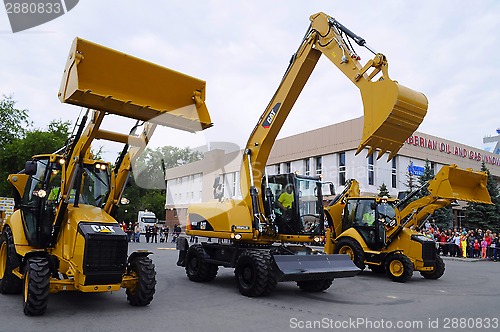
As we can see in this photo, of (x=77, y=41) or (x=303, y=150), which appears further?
(x=303, y=150)

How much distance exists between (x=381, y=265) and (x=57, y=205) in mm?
9852

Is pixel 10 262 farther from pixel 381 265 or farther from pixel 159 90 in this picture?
pixel 381 265

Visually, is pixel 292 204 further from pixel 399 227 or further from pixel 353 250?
pixel 399 227

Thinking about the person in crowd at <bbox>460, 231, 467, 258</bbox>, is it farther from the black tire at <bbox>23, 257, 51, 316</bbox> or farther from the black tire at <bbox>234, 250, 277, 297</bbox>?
the black tire at <bbox>23, 257, 51, 316</bbox>

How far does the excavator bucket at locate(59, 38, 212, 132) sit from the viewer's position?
6.70 metres

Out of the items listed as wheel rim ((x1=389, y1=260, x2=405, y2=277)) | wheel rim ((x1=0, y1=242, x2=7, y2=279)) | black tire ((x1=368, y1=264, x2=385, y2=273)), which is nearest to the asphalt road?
wheel rim ((x1=0, y1=242, x2=7, y2=279))

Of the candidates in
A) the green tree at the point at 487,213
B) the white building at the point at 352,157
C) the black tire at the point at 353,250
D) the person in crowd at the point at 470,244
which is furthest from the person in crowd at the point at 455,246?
the black tire at the point at 353,250

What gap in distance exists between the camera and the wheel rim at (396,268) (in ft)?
40.9

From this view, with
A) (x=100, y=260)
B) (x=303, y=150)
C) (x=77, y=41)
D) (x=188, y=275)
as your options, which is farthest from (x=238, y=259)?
(x=303, y=150)

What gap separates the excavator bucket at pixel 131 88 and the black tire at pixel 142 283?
8.30ft

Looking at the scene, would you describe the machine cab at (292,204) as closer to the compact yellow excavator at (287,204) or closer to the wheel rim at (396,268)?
the compact yellow excavator at (287,204)

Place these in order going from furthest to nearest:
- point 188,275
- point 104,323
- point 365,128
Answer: point 188,275 < point 365,128 < point 104,323

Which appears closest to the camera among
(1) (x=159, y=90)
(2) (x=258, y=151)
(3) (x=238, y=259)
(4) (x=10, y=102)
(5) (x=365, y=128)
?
(1) (x=159, y=90)

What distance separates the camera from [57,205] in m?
A: 7.66
